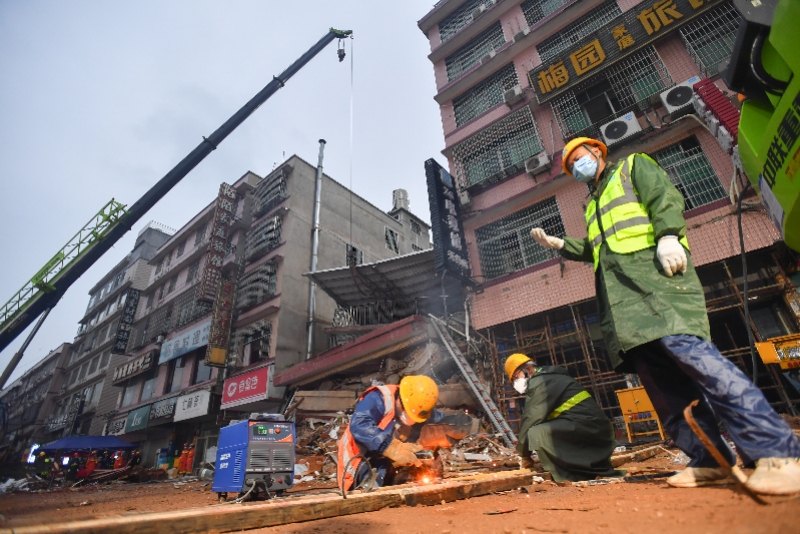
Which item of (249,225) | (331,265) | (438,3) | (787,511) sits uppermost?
(438,3)

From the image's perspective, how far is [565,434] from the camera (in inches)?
153

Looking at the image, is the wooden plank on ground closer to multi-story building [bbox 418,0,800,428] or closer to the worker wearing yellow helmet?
the worker wearing yellow helmet

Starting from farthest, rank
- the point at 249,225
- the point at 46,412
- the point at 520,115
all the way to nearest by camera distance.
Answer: the point at 46,412, the point at 249,225, the point at 520,115

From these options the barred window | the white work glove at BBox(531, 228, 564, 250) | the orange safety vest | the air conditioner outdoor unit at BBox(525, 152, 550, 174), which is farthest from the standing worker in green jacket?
the barred window

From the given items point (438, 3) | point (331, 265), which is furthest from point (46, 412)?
point (438, 3)

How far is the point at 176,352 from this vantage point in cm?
2205

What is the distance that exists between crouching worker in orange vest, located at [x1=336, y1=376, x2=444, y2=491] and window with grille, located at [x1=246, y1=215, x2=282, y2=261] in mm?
16350

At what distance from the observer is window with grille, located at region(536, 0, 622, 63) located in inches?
492

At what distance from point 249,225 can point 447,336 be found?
51.8 ft

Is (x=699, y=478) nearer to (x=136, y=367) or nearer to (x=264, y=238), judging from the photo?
(x=264, y=238)

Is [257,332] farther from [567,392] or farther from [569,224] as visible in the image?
[567,392]

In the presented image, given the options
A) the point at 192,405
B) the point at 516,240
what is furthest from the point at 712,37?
the point at 192,405

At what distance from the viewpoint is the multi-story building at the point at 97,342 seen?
31703 millimetres

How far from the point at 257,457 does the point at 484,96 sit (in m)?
14.3
